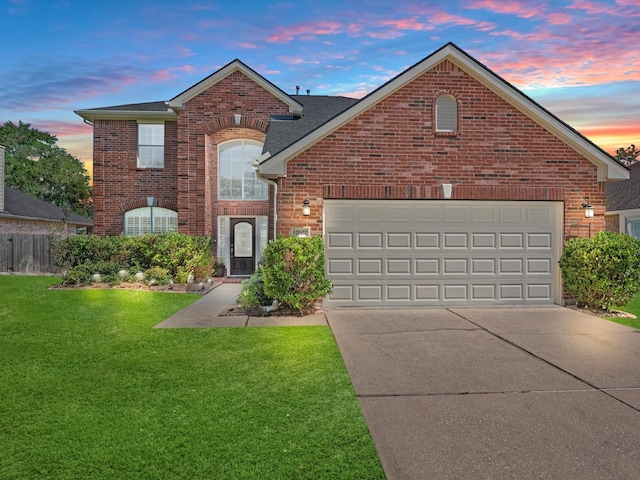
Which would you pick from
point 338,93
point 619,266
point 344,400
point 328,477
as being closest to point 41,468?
point 328,477

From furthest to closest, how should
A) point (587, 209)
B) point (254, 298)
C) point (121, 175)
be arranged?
point (121, 175) < point (587, 209) < point (254, 298)

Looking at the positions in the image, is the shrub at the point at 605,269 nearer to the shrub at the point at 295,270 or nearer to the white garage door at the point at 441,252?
the white garage door at the point at 441,252

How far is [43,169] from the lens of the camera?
41.2 meters

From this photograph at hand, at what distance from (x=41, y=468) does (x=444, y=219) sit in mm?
8772

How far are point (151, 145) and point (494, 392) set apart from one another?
670 inches

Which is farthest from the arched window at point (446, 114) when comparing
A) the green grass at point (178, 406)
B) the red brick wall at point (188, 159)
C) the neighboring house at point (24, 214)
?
the neighboring house at point (24, 214)

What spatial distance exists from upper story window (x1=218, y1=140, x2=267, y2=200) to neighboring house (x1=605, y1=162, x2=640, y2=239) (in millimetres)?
17759

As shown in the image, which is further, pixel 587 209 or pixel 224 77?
pixel 224 77

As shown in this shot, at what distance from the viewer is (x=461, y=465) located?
3.13m

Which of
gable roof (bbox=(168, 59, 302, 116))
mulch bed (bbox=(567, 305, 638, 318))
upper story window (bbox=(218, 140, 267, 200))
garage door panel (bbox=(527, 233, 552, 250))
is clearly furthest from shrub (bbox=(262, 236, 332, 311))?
gable roof (bbox=(168, 59, 302, 116))

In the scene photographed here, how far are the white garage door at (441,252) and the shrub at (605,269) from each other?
0.62 m

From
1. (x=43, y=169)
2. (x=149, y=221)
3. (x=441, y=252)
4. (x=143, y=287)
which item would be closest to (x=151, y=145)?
(x=149, y=221)

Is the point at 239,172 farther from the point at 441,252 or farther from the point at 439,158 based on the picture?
the point at 441,252

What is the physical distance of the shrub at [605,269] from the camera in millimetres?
8953
